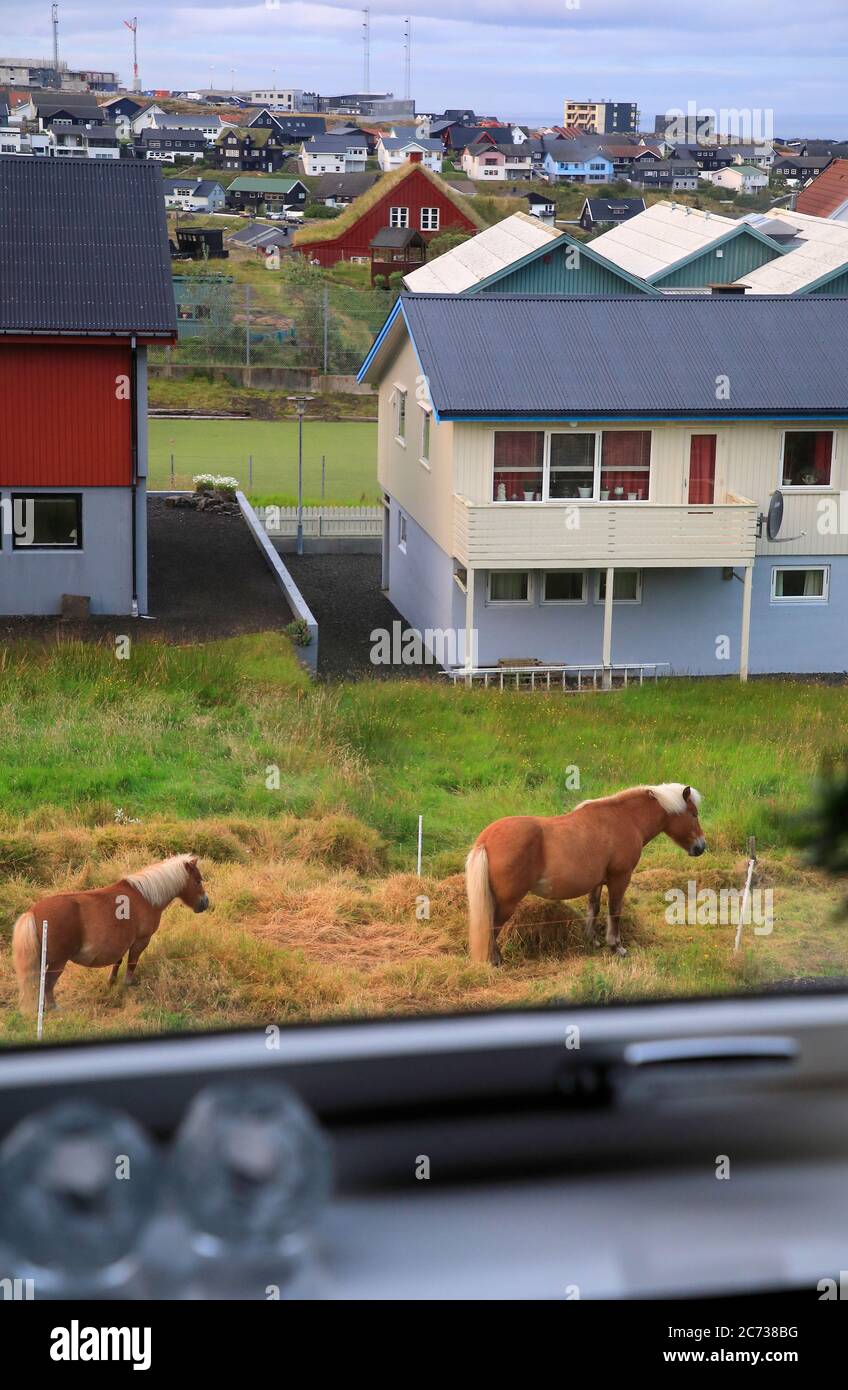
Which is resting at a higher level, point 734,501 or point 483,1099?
point 483,1099

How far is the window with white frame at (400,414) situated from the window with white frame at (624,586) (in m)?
5.35

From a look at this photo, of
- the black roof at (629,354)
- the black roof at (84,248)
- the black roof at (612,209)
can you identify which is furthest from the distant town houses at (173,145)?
the black roof at (629,354)

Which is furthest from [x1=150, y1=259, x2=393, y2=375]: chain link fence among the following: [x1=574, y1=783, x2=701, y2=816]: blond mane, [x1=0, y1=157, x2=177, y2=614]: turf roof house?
[x1=574, y1=783, x2=701, y2=816]: blond mane

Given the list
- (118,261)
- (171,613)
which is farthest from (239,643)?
(118,261)

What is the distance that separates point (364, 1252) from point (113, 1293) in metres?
0.24

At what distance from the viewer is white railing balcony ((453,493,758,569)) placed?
2303 centimetres

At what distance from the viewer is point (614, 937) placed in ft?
34.5

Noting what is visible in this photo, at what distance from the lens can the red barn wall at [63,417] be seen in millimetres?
22078

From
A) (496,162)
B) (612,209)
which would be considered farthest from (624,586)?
(496,162)

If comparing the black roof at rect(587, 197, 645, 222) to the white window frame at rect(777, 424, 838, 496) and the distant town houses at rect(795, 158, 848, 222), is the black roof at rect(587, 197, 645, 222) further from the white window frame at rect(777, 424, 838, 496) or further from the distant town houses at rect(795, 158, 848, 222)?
the white window frame at rect(777, 424, 838, 496)

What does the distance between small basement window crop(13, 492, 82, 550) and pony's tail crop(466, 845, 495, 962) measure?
13.8 metres

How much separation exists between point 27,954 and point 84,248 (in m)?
16.5

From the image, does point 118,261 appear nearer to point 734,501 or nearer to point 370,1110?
point 734,501

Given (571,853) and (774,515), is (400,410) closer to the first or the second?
(774,515)
